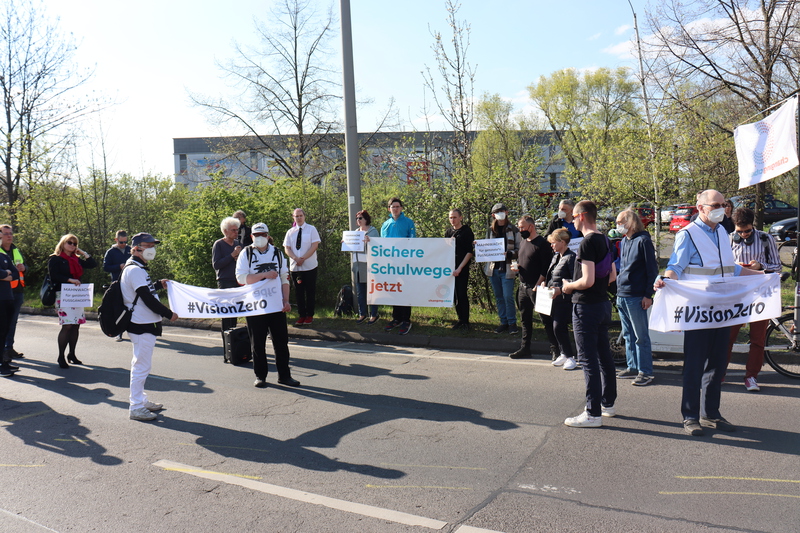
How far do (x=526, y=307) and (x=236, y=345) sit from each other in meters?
4.31

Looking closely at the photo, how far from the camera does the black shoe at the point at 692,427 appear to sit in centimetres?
523

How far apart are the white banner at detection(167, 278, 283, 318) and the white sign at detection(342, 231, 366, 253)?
354cm

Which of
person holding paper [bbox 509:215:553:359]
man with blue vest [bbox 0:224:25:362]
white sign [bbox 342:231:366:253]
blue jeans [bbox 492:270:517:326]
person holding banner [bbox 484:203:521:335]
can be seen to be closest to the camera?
person holding paper [bbox 509:215:553:359]

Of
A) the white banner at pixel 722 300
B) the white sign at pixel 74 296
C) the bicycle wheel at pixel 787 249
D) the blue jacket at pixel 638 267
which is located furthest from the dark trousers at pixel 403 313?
the bicycle wheel at pixel 787 249

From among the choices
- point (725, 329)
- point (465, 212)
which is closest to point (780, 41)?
point (465, 212)

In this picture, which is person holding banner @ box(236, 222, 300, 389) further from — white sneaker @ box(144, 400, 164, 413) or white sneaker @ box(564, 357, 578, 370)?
white sneaker @ box(564, 357, 578, 370)

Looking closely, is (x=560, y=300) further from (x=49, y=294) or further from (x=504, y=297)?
(x=49, y=294)

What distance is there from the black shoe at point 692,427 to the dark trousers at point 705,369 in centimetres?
4

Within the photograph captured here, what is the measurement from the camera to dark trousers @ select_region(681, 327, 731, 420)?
17.7ft

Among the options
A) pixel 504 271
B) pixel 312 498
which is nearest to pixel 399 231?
pixel 504 271

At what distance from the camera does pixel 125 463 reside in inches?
201

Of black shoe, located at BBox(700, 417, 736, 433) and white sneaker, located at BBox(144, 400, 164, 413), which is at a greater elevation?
white sneaker, located at BBox(144, 400, 164, 413)

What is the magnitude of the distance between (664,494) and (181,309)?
5.78 metres

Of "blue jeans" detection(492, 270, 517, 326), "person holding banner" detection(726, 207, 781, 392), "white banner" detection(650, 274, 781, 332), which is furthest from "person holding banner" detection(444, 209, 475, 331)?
"white banner" detection(650, 274, 781, 332)
